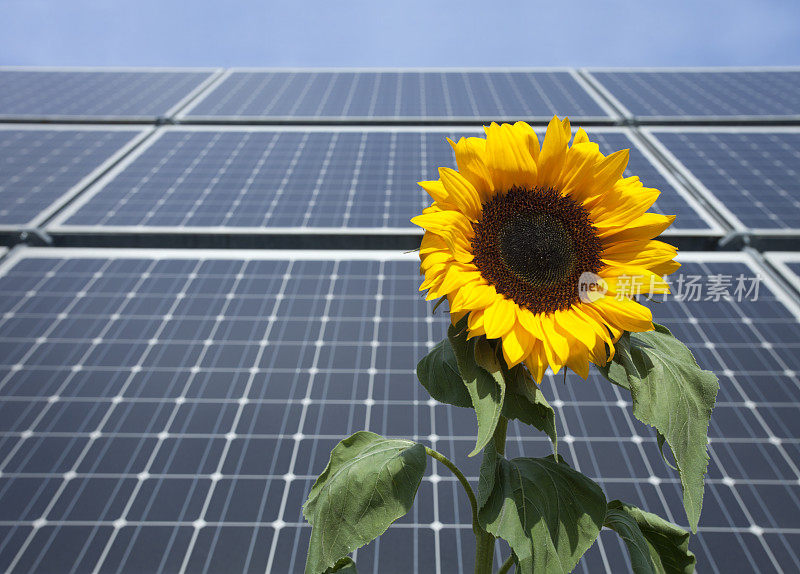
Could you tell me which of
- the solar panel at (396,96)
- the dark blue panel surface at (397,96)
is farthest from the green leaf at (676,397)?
the dark blue panel surface at (397,96)

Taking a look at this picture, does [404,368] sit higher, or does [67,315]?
[67,315]

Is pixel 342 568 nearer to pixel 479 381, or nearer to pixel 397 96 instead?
pixel 479 381

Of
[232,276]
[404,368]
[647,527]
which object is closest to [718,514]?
[647,527]

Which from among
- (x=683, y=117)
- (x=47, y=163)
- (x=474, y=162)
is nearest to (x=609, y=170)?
(x=474, y=162)

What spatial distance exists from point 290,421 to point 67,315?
2.05m

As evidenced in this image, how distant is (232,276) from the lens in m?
3.59

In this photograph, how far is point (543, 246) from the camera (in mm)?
987

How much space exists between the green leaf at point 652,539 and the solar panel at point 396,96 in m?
5.86

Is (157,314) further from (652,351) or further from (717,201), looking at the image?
(717,201)

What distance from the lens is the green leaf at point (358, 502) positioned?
102cm

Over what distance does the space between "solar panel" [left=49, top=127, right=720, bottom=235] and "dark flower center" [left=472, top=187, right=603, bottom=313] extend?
2971 millimetres

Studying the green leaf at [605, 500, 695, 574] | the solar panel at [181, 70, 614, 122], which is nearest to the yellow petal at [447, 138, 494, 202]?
the green leaf at [605, 500, 695, 574]

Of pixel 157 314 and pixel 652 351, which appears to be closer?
pixel 652 351

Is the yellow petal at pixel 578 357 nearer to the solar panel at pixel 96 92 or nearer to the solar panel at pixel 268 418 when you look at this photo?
the solar panel at pixel 268 418
